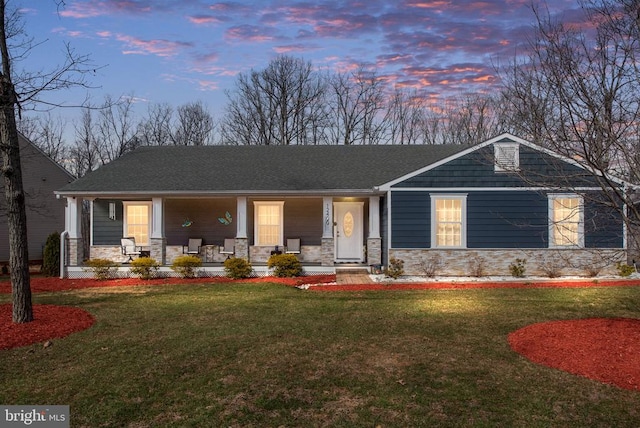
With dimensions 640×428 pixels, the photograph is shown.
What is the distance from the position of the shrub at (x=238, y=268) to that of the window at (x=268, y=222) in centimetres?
226

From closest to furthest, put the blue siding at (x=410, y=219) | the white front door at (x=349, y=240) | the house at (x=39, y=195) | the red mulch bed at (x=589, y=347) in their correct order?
the red mulch bed at (x=589, y=347) → the blue siding at (x=410, y=219) → the white front door at (x=349, y=240) → the house at (x=39, y=195)

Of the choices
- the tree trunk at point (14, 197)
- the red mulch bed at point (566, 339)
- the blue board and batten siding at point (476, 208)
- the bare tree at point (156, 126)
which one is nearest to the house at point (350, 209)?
the blue board and batten siding at point (476, 208)

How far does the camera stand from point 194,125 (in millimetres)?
42812

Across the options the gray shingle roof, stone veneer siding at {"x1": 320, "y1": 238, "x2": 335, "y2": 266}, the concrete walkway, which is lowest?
the concrete walkway

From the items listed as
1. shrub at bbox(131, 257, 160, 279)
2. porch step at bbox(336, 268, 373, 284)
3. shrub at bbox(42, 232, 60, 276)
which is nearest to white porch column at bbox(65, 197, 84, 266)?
shrub at bbox(42, 232, 60, 276)

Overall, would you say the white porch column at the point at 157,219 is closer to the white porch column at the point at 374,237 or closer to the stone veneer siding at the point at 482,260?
the white porch column at the point at 374,237

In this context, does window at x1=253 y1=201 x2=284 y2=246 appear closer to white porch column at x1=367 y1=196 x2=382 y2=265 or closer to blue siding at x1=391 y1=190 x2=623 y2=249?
white porch column at x1=367 y1=196 x2=382 y2=265

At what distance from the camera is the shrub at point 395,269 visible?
15.4 m

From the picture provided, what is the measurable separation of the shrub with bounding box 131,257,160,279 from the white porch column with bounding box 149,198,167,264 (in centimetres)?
52

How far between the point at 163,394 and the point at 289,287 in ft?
28.0

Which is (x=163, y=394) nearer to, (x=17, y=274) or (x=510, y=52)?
(x=17, y=274)

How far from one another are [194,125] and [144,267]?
94.4 feet

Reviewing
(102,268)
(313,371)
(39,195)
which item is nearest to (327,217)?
(102,268)

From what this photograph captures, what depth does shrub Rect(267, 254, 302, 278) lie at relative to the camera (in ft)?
53.1
